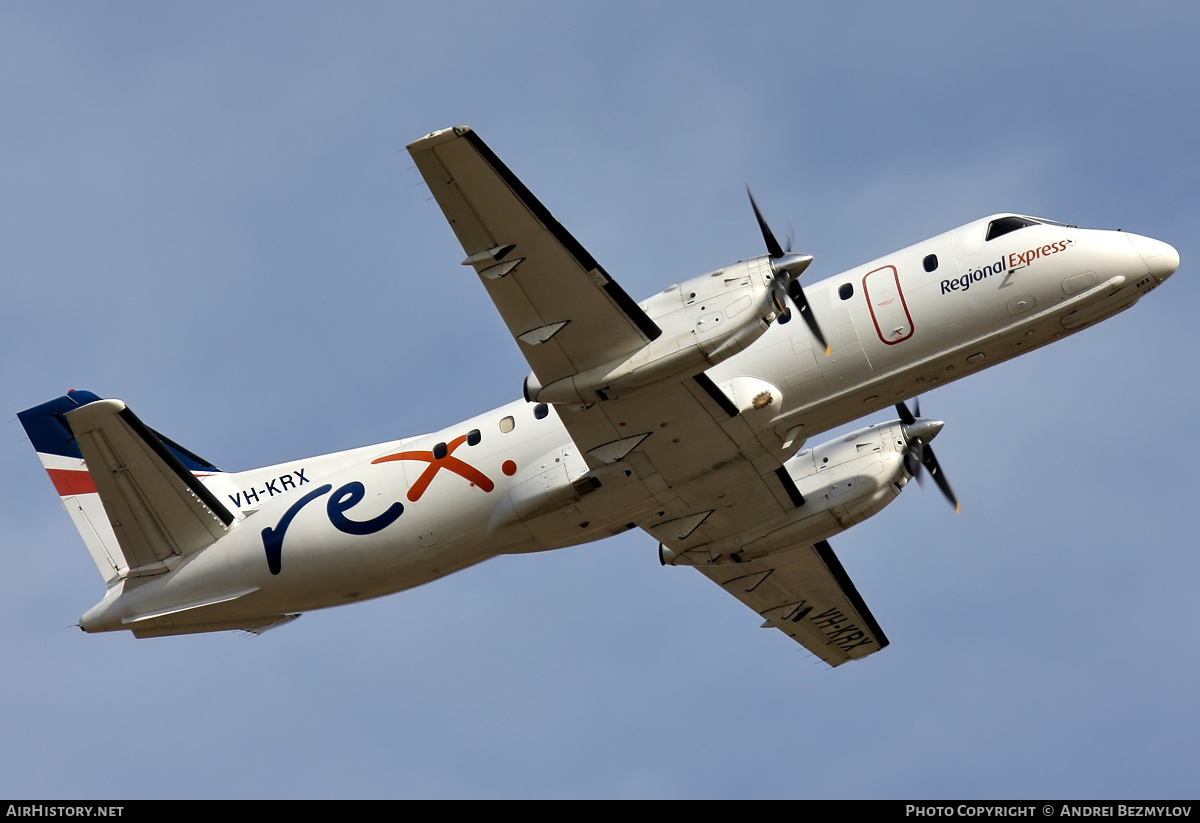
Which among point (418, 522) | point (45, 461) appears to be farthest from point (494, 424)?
point (45, 461)

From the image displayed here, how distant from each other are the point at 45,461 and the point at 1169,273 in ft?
70.7

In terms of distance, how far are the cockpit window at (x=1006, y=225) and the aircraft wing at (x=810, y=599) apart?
25.2 ft

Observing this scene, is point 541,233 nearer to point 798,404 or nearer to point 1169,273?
point 798,404

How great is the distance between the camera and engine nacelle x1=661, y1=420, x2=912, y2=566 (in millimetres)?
23984

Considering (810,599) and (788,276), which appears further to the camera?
(810,599)

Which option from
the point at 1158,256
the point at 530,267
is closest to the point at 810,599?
the point at 1158,256

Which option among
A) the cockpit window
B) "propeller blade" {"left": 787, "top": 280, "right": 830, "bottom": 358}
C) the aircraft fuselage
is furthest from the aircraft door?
the cockpit window

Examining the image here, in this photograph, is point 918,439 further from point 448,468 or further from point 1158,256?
point 448,468

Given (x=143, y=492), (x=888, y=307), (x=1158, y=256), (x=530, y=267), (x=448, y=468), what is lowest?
(x=1158, y=256)

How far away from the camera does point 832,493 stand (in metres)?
24.1

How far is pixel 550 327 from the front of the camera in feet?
64.3

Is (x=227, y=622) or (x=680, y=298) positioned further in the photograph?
(x=227, y=622)

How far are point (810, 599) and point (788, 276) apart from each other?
9668mm
